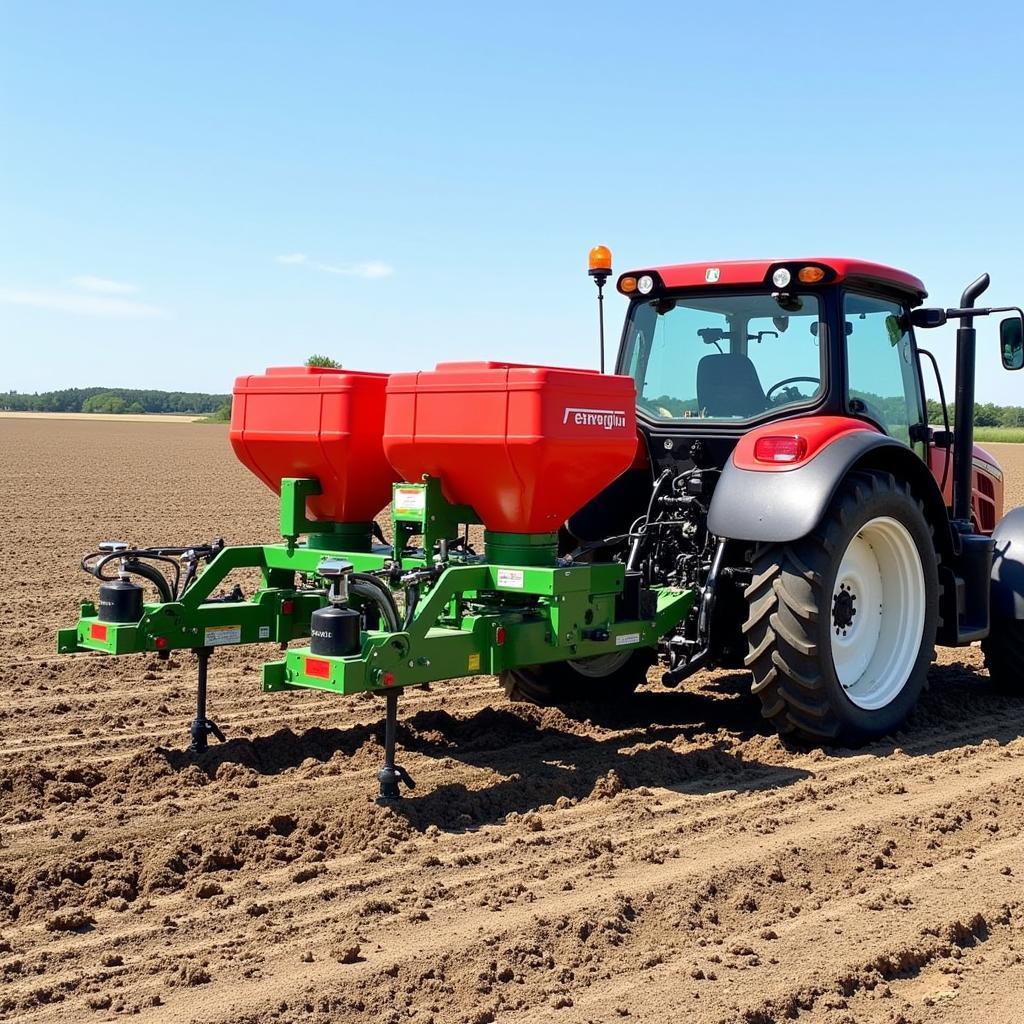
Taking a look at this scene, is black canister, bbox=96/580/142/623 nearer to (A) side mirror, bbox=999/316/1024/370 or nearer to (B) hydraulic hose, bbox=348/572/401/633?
(B) hydraulic hose, bbox=348/572/401/633

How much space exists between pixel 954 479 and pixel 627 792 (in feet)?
9.71

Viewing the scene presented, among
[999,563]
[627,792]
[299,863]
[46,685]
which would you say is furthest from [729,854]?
[46,685]

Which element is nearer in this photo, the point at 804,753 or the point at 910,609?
the point at 804,753

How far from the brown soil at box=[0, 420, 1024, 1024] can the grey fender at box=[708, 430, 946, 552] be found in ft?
3.22

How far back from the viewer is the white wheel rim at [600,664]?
617cm

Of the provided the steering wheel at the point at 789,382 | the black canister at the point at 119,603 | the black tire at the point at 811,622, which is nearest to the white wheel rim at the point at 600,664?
the black tire at the point at 811,622

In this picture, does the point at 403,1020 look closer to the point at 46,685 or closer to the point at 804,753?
the point at 804,753

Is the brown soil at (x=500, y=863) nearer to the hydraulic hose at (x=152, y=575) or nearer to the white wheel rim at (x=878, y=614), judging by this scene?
the white wheel rim at (x=878, y=614)

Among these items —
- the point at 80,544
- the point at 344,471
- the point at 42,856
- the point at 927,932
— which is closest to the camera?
the point at 927,932

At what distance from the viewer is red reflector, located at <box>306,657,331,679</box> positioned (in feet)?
14.1

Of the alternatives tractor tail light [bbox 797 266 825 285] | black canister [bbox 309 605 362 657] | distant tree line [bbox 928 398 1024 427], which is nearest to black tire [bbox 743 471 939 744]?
tractor tail light [bbox 797 266 825 285]

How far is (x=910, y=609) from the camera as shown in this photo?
594 centimetres

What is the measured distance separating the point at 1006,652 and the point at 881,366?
175 centimetres

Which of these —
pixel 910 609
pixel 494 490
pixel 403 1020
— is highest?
pixel 494 490
